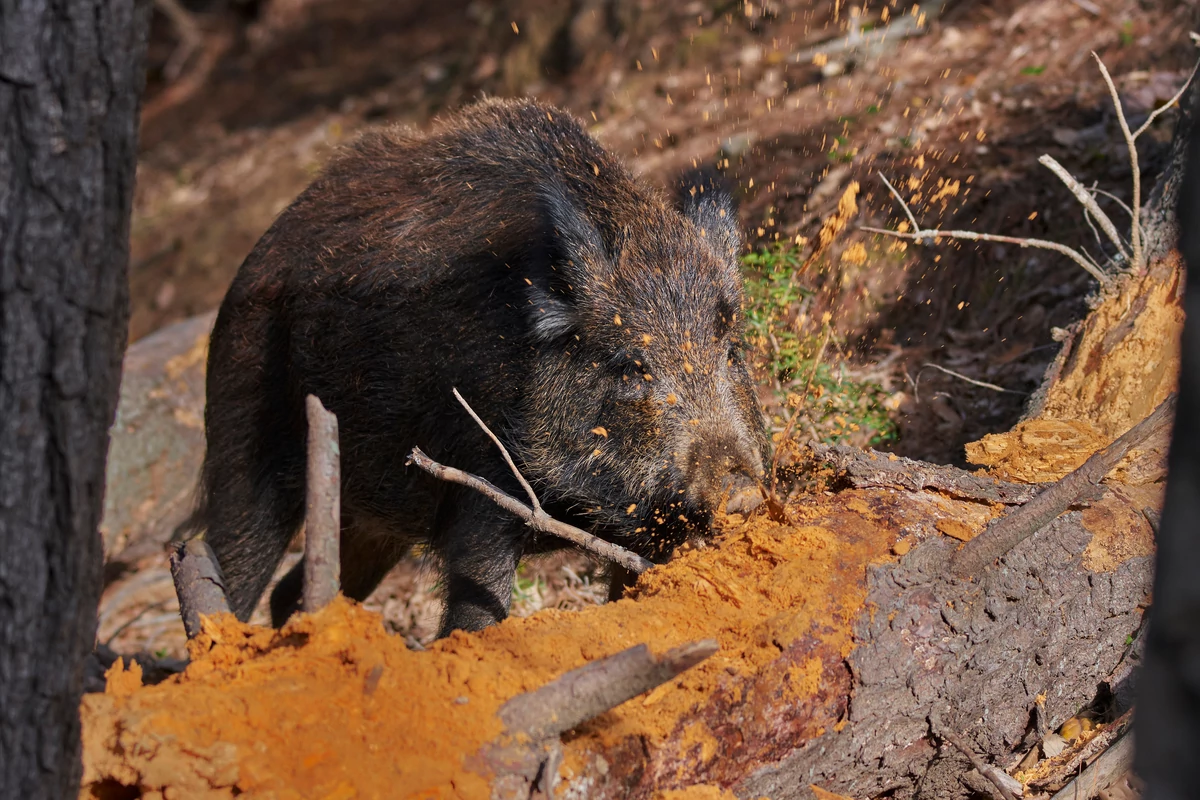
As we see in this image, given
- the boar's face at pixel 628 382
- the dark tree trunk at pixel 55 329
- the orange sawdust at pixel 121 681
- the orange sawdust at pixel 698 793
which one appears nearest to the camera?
the dark tree trunk at pixel 55 329

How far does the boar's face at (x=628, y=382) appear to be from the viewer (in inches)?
157

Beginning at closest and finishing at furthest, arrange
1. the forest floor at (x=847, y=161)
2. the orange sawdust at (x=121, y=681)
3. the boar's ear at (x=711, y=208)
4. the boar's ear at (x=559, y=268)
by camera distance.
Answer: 1. the orange sawdust at (x=121, y=681)
2. the boar's ear at (x=559, y=268)
3. the boar's ear at (x=711, y=208)
4. the forest floor at (x=847, y=161)

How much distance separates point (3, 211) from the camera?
1.87 meters

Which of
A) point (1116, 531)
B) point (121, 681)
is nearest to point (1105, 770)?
point (1116, 531)

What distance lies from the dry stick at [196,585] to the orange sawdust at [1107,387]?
2.58 metres

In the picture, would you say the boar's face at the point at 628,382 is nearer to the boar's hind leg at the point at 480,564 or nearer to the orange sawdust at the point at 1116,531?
the boar's hind leg at the point at 480,564

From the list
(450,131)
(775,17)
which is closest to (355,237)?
(450,131)

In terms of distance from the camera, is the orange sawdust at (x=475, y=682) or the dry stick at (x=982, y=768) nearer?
the orange sawdust at (x=475, y=682)

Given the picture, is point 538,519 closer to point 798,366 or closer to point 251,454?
point 251,454

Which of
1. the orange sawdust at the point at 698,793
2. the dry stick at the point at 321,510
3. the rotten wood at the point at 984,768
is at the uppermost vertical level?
the dry stick at the point at 321,510

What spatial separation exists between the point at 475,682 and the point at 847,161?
19.7 ft

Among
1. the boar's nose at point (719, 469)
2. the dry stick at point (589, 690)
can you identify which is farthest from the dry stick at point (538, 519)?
the dry stick at point (589, 690)

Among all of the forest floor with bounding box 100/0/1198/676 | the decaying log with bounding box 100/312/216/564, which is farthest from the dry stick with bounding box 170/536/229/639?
the decaying log with bounding box 100/312/216/564

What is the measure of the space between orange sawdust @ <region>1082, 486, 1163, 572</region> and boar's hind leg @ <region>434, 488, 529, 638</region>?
2033 mm
